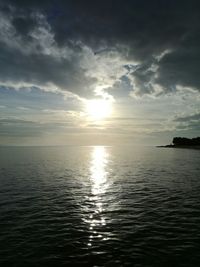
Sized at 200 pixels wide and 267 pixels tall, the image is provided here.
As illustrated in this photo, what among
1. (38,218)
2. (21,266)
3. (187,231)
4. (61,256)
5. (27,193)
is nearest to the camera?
(21,266)

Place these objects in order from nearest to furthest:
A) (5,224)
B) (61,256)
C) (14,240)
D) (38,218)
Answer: (61,256) → (14,240) → (5,224) → (38,218)

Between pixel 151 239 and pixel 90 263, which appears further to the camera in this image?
pixel 151 239

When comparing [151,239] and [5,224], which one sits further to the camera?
[5,224]

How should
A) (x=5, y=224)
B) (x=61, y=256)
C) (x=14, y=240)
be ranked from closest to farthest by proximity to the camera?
(x=61, y=256), (x=14, y=240), (x=5, y=224)

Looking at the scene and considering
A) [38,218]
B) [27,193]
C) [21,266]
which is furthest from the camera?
[27,193]

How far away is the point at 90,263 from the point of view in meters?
14.6

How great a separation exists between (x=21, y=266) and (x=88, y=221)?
963 cm

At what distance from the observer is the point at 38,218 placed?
23828mm

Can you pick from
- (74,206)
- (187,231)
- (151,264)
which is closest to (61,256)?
(151,264)

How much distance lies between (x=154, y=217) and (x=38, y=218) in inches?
457

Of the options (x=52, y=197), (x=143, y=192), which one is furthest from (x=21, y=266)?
(x=143, y=192)

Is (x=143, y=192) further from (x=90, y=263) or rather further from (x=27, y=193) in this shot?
(x=90, y=263)

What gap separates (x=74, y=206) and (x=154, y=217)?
999cm

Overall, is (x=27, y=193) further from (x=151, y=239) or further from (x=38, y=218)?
(x=151, y=239)
